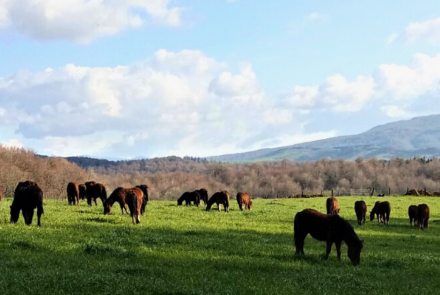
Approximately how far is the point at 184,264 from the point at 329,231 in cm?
632

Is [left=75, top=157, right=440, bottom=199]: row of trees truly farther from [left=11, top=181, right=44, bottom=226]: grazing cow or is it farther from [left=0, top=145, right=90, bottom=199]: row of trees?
[left=11, top=181, right=44, bottom=226]: grazing cow

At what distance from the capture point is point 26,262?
1371 centimetres

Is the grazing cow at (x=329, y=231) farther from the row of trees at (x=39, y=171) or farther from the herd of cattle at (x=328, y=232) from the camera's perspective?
the row of trees at (x=39, y=171)

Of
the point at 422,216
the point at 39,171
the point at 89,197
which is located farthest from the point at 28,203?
the point at 39,171

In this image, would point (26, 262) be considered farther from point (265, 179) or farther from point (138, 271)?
point (265, 179)

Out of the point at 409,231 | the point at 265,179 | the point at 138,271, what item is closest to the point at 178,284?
the point at 138,271

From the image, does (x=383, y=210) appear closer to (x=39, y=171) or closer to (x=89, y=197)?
(x=89, y=197)

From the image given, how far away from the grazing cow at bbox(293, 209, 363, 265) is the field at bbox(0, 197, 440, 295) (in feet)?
1.62

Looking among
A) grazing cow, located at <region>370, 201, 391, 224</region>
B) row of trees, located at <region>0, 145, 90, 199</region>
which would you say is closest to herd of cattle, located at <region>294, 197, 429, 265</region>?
grazing cow, located at <region>370, 201, 391, 224</region>

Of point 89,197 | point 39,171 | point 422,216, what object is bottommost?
point 422,216

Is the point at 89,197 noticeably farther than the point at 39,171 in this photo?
No

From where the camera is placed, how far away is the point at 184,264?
15609mm

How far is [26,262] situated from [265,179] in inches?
6728

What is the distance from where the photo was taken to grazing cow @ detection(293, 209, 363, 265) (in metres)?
17.9
